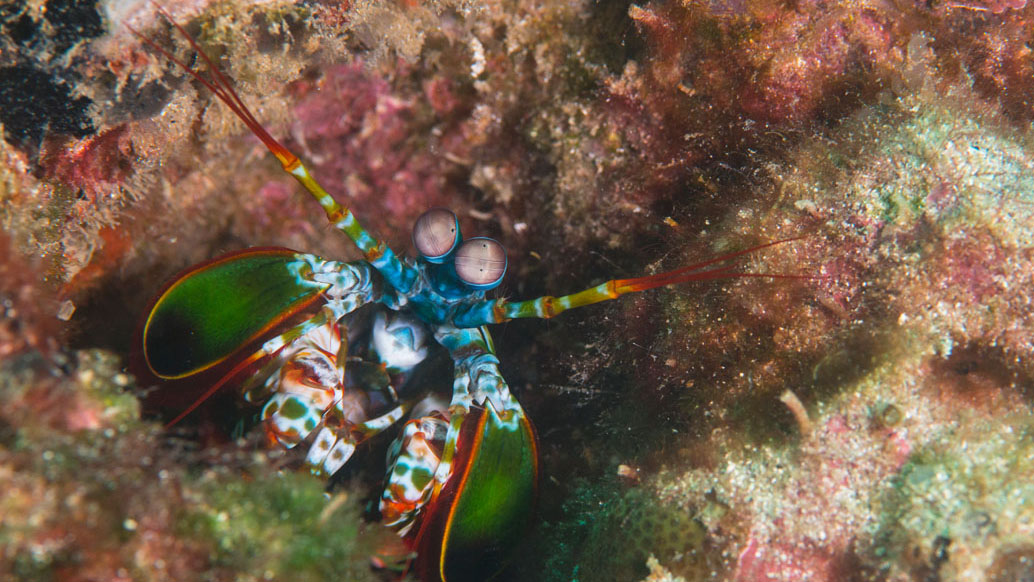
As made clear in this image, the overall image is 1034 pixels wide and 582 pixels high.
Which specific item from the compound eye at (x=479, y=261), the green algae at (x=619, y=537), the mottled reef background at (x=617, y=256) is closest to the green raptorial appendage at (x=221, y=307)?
the mottled reef background at (x=617, y=256)

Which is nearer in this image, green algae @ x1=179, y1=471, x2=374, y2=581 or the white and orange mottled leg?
green algae @ x1=179, y1=471, x2=374, y2=581

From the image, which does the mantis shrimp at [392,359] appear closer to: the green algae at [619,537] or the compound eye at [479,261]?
the compound eye at [479,261]

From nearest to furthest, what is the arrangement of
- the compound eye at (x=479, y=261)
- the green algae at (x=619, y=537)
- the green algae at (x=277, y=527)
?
the green algae at (x=277, y=527), the green algae at (x=619, y=537), the compound eye at (x=479, y=261)

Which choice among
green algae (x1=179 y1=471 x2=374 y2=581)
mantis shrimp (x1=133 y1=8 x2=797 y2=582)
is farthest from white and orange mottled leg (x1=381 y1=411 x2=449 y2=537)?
green algae (x1=179 y1=471 x2=374 y2=581)

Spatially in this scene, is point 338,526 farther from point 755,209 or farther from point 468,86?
point 468,86

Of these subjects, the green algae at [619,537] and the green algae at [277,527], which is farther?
the green algae at [619,537]

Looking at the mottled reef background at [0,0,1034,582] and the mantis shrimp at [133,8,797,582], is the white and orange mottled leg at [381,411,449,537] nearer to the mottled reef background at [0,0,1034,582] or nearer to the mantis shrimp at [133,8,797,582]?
the mantis shrimp at [133,8,797,582]

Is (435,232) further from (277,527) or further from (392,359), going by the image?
(277,527)
